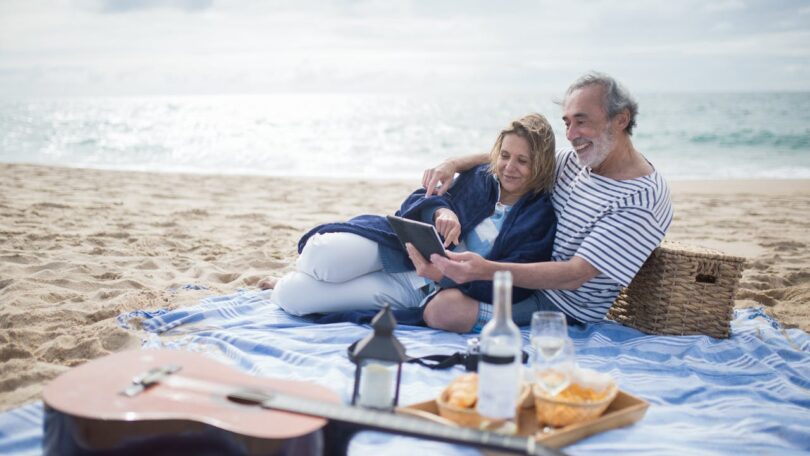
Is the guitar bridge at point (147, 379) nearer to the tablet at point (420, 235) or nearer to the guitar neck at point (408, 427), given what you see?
the guitar neck at point (408, 427)

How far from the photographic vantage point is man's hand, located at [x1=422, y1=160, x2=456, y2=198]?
3.86m

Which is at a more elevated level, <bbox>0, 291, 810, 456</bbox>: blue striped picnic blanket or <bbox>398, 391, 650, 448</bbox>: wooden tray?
<bbox>398, 391, 650, 448</bbox>: wooden tray

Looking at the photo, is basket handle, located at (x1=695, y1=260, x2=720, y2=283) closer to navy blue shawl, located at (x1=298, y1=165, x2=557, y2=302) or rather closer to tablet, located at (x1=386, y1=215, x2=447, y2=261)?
navy blue shawl, located at (x1=298, y1=165, x2=557, y2=302)

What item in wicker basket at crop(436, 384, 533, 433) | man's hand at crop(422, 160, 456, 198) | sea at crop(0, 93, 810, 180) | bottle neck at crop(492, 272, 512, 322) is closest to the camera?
bottle neck at crop(492, 272, 512, 322)

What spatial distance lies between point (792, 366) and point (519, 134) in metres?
1.66

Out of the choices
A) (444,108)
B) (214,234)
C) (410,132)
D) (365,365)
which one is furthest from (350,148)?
(444,108)

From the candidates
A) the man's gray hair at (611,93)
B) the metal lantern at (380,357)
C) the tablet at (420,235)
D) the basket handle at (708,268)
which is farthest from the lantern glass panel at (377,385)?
the basket handle at (708,268)

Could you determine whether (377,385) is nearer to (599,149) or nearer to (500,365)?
(500,365)

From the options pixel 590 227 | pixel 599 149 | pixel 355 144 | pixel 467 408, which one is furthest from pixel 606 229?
pixel 355 144

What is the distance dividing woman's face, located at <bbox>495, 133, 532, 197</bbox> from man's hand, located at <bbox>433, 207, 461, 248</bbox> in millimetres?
334

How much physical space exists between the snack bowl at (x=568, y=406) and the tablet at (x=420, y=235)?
1.02 metres

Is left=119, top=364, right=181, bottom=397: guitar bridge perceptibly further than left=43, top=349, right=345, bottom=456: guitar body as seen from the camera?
Yes

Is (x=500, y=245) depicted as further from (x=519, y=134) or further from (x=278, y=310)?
(x=278, y=310)

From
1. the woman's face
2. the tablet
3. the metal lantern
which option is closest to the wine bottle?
the metal lantern
